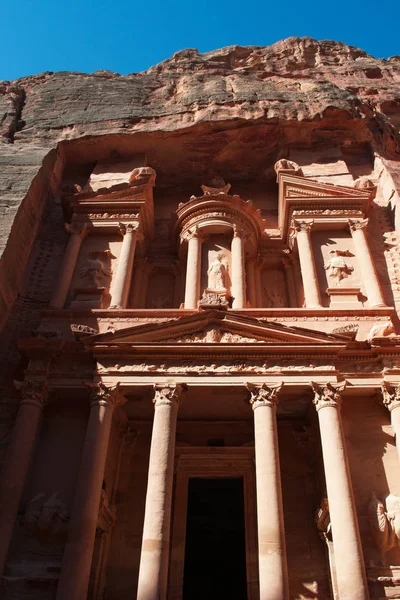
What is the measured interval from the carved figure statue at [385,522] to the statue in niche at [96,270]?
922 centimetres

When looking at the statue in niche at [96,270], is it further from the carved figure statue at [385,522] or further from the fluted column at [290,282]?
the carved figure statue at [385,522]

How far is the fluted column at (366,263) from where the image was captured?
13.9 meters

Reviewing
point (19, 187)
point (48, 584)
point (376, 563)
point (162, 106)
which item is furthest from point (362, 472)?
point (162, 106)

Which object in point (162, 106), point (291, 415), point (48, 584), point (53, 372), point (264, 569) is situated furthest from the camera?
point (162, 106)

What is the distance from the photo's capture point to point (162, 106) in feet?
66.9

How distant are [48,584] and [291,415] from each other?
6.69 m

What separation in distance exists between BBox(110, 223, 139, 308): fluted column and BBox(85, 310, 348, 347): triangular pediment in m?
2.15

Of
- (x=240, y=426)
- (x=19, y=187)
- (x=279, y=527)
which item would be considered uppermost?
(x=19, y=187)

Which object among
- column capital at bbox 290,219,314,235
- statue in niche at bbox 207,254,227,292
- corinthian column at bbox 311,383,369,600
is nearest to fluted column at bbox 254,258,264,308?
statue in niche at bbox 207,254,227,292

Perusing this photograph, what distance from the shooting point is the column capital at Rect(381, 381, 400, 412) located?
Answer: 1125 cm

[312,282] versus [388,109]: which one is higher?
[388,109]

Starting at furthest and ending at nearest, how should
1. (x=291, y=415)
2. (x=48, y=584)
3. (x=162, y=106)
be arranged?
1. (x=162, y=106)
2. (x=291, y=415)
3. (x=48, y=584)

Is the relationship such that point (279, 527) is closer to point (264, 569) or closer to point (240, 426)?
point (264, 569)

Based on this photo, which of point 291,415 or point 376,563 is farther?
point 291,415
